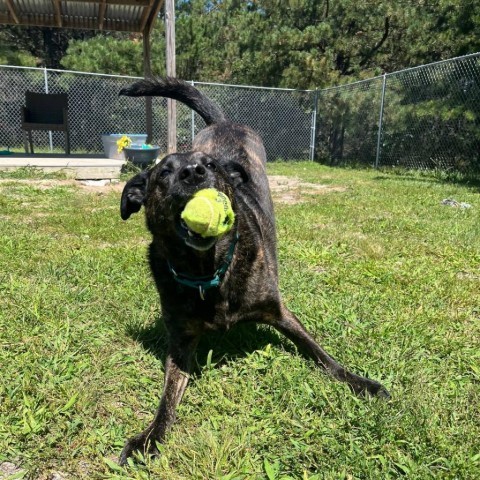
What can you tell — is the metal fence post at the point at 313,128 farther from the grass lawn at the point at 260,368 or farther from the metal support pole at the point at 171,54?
the grass lawn at the point at 260,368

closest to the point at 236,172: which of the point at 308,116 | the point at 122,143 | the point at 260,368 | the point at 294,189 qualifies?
the point at 260,368

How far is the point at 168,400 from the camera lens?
1.85 meters

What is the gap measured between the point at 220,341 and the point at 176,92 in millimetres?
2447

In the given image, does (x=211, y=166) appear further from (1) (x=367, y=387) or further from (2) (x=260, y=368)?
(1) (x=367, y=387)

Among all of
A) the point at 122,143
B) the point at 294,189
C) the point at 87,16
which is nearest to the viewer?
the point at 294,189

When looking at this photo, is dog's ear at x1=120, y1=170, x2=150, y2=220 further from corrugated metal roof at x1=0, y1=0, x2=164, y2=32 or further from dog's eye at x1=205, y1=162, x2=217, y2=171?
corrugated metal roof at x1=0, y1=0, x2=164, y2=32

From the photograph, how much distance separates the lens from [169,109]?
8570 millimetres

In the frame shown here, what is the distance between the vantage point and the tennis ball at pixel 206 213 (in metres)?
1.62

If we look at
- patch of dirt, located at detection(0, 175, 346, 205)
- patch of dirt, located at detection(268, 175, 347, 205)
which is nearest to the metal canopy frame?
patch of dirt, located at detection(0, 175, 346, 205)

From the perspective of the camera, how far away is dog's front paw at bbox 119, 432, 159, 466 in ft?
5.26

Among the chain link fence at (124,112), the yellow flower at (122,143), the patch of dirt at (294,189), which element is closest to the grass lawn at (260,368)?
the patch of dirt at (294,189)

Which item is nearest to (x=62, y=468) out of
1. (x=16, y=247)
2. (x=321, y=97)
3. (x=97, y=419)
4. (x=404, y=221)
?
(x=97, y=419)

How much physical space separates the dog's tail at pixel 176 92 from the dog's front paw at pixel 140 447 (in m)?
2.42

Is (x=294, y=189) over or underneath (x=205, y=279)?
underneath
